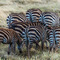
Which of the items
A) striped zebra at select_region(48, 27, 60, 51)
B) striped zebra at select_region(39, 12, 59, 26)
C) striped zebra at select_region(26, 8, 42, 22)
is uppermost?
striped zebra at select_region(26, 8, 42, 22)

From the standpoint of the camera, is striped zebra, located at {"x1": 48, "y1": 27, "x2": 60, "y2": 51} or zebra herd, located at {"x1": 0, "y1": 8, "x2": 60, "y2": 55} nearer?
zebra herd, located at {"x1": 0, "y1": 8, "x2": 60, "y2": 55}

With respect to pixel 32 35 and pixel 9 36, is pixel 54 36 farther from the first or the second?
pixel 9 36

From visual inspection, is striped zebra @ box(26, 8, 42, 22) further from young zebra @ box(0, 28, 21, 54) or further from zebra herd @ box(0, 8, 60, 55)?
young zebra @ box(0, 28, 21, 54)

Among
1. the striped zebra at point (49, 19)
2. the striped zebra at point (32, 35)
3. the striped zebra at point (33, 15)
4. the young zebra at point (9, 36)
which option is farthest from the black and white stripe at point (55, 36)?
the striped zebra at point (33, 15)

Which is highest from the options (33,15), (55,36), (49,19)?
(33,15)

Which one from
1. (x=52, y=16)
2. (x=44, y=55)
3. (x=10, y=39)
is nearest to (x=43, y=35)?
(x=44, y=55)

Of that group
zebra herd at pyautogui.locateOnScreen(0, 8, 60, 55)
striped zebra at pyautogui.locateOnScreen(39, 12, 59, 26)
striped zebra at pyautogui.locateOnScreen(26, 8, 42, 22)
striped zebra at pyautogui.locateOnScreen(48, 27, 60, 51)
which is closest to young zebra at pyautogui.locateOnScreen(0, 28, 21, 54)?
zebra herd at pyautogui.locateOnScreen(0, 8, 60, 55)

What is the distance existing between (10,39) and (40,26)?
4.27 feet

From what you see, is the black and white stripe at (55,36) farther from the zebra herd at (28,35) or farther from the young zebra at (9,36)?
the young zebra at (9,36)

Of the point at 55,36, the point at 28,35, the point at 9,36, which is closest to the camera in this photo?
the point at 9,36

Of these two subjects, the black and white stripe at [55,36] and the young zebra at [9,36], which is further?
Answer: the black and white stripe at [55,36]

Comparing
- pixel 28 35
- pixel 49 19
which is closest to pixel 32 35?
→ pixel 28 35

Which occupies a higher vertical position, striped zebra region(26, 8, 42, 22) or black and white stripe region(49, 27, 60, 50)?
striped zebra region(26, 8, 42, 22)

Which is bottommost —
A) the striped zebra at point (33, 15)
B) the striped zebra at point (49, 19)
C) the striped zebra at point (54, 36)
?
the striped zebra at point (54, 36)
